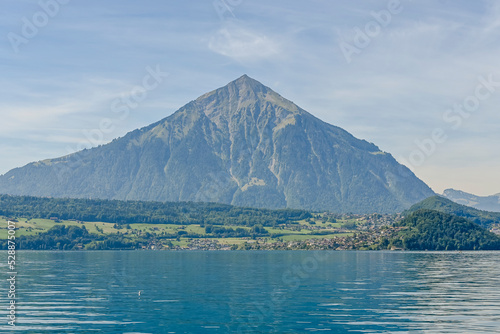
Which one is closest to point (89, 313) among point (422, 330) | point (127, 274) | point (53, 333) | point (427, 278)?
point (53, 333)

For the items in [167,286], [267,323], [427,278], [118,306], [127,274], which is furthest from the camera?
[127,274]

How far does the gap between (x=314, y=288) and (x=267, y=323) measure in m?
36.5

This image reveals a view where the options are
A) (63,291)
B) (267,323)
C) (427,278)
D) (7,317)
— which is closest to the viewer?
(267,323)

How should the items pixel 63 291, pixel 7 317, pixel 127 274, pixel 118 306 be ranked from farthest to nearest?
pixel 127 274
pixel 63 291
pixel 118 306
pixel 7 317

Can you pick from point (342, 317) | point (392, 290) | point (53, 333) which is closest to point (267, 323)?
point (342, 317)

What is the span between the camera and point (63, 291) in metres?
98.8

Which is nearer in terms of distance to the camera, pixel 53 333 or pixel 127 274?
pixel 53 333

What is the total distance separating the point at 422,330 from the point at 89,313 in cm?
3991

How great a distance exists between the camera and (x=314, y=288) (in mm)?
101812

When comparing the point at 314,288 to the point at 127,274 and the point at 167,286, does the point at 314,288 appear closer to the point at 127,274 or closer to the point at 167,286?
the point at 167,286

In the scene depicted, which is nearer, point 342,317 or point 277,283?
point 342,317

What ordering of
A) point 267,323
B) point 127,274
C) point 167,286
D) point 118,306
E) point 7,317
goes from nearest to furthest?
point 267,323 < point 7,317 < point 118,306 < point 167,286 < point 127,274

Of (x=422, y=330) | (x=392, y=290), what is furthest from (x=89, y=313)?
(x=392, y=290)

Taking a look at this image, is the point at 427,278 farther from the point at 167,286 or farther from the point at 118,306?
the point at 118,306
